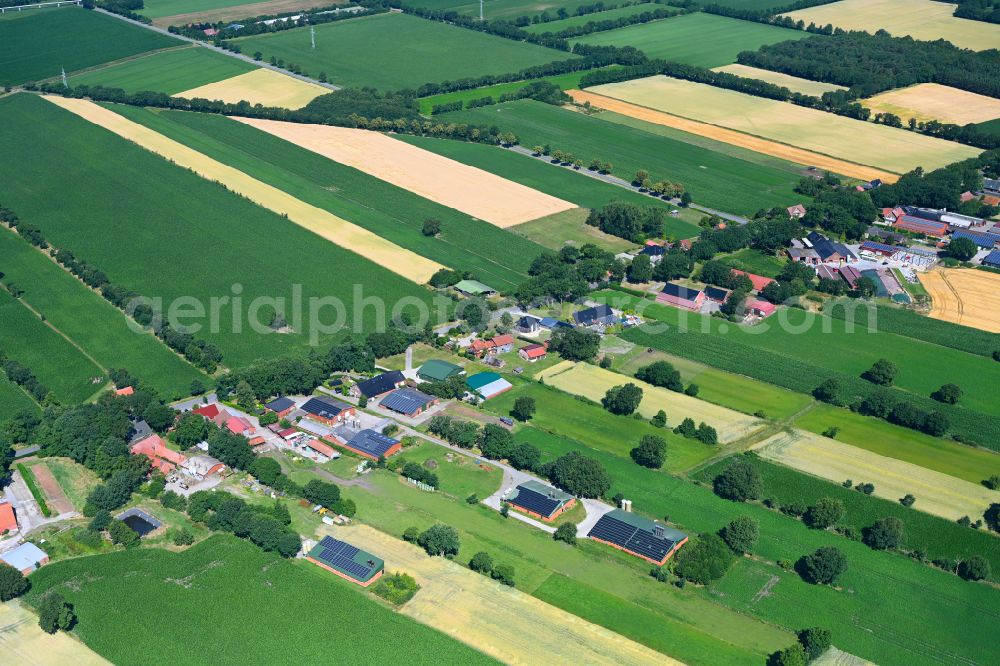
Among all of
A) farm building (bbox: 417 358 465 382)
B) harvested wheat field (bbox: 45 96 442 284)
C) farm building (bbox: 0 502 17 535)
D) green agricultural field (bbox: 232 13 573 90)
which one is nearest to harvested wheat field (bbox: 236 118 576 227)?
harvested wheat field (bbox: 45 96 442 284)

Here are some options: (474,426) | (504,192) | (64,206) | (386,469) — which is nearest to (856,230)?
(504,192)

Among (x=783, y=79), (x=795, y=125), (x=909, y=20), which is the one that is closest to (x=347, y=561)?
(x=795, y=125)

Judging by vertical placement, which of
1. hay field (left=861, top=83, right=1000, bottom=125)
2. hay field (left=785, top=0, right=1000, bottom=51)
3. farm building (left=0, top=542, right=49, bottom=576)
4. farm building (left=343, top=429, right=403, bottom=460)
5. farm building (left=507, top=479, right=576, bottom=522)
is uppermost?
hay field (left=785, top=0, right=1000, bottom=51)

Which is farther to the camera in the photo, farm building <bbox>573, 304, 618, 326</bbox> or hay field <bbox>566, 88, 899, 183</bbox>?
hay field <bbox>566, 88, 899, 183</bbox>

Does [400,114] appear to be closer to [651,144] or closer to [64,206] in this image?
[651,144]

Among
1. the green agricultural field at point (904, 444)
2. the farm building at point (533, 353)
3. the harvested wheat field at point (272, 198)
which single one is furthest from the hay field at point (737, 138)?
the farm building at point (533, 353)

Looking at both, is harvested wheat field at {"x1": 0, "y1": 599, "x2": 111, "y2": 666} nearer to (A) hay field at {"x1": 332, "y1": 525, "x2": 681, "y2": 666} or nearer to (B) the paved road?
(A) hay field at {"x1": 332, "y1": 525, "x2": 681, "y2": 666}
